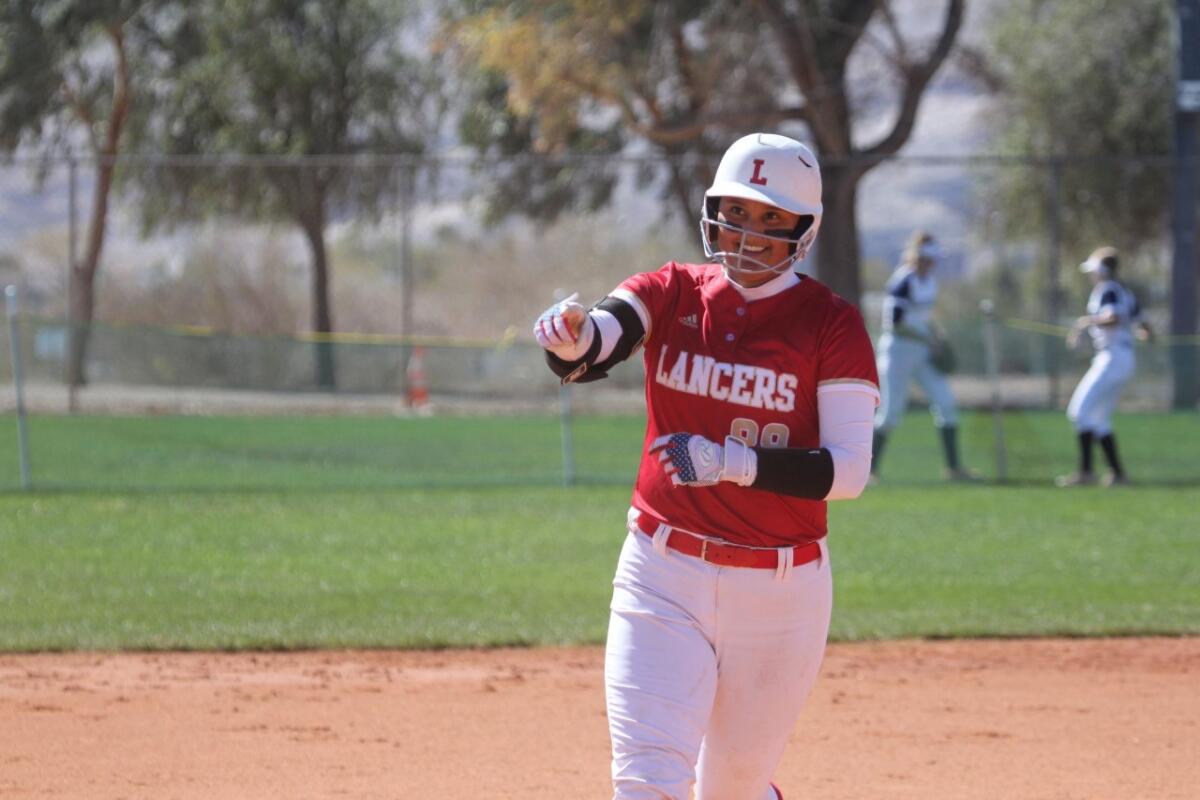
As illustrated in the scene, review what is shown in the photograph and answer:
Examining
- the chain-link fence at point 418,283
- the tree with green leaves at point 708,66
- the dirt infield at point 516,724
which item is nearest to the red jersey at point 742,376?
the dirt infield at point 516,724

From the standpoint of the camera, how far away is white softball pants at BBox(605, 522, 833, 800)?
152 inches

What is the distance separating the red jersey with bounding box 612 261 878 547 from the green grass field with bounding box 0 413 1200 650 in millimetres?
4476

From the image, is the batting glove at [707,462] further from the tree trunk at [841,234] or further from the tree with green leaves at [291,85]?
the tree with green leaves at [291,85]

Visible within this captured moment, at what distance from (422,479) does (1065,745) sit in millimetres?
8678

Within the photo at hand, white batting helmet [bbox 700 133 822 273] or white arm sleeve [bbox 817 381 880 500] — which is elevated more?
white batting helmet [bbox 700 133 822 273]

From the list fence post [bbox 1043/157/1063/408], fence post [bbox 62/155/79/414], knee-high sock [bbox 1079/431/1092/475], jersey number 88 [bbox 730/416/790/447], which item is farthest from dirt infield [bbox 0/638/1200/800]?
fence post [bbox 1043/157/1063/408]

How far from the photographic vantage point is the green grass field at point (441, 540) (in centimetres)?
878

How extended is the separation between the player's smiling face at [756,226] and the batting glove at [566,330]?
43 centimetres

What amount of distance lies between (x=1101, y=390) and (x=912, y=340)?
1706mm

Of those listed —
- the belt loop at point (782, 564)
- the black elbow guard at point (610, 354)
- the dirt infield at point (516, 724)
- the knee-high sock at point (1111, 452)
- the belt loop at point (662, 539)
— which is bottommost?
the dirt infield at point (516, 724)

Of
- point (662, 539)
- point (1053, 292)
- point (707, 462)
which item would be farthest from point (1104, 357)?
point (707, 462)

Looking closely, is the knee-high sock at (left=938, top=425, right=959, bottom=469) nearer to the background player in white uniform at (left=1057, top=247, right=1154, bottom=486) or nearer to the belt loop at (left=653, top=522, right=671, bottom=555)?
the background player in white uniform at (left=1057, top=247, right=1154, bottom=486)

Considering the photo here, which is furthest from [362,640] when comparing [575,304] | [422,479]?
[422,479]

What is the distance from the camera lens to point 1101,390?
45.4 ft
